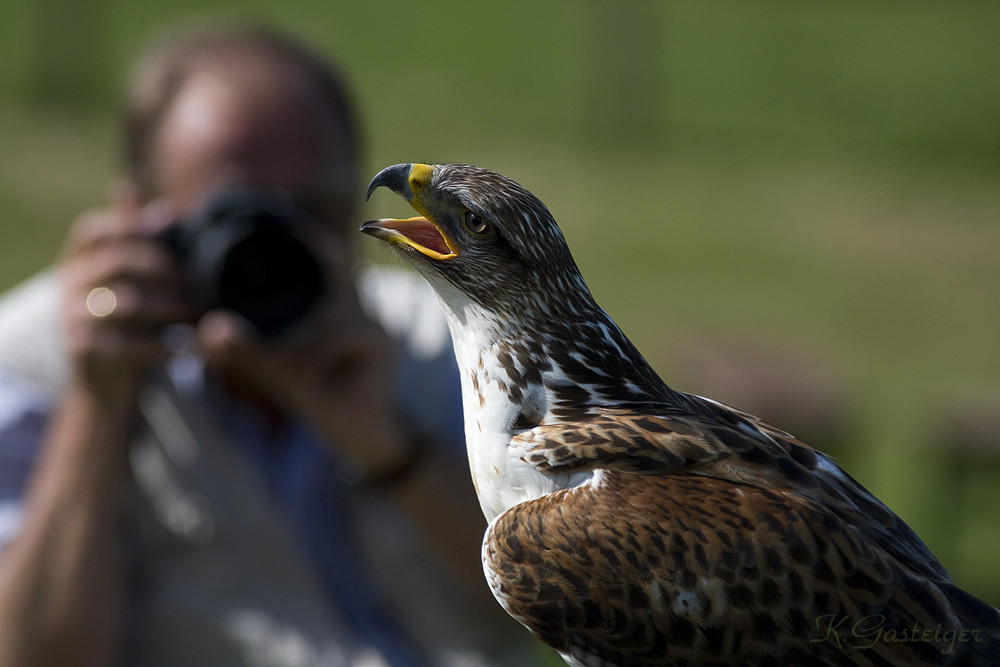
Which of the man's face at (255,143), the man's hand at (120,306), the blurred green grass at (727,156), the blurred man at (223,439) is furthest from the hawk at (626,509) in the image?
the blurred green grass at (727,156)

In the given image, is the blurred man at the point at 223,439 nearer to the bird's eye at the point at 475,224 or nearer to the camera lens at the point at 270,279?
the camera lens at the point at 270,279

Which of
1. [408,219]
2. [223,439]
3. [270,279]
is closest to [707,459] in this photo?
[408,219]

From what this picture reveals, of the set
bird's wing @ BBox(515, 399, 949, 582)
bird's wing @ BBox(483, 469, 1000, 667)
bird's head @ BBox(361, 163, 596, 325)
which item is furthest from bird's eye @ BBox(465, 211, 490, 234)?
bird's wing @ BBox(483, 469, 1000, 667)

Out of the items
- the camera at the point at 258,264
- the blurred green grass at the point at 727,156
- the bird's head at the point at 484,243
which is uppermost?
the bird's head at the point at 484,243

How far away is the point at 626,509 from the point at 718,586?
0.64 feet

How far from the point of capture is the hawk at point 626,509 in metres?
1.93

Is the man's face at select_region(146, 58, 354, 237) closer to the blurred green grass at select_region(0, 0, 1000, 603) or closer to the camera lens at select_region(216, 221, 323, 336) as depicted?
the camera lens at select_region(216, 221, 323, 336)

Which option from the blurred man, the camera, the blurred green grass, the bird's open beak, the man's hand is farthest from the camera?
the blurred green grass

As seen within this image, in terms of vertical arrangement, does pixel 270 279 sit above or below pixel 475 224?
below

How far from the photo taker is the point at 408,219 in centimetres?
193

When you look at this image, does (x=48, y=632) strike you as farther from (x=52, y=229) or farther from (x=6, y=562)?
(x=52, y=229)

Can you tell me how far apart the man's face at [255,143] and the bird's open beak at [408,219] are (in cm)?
157

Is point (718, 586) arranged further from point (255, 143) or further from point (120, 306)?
point (255, 143)

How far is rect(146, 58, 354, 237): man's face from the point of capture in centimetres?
346
